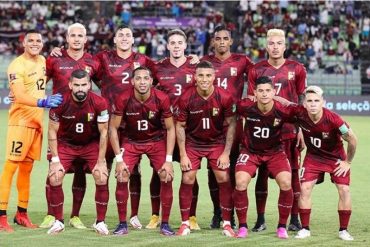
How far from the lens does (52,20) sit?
1394 inches

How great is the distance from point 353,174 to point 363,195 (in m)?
2.36

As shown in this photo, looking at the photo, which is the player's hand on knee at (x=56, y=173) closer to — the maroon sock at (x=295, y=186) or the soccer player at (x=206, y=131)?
the soccer player at (x=206, y=131)

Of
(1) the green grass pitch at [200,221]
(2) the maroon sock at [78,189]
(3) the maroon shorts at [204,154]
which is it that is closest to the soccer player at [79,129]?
(1) the green grass pitch at [200,221]

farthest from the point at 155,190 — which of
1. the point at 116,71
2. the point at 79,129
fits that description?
the point at 116,71

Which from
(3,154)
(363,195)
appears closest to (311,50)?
(3,154)

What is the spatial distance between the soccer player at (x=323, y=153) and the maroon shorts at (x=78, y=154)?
2.35 metres

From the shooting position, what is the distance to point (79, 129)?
1026cm

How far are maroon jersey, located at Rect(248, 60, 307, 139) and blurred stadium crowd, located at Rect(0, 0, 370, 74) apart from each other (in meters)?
21.0

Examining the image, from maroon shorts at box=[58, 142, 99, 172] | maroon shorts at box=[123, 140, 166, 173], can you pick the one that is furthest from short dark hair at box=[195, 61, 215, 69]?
maroon shorts at box=[58, 142, 99, 172]

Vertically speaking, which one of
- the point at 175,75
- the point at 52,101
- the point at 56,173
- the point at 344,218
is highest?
the point at 175,75

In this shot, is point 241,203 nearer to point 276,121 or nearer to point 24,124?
point 276,121

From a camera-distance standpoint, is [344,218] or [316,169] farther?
[316,169]

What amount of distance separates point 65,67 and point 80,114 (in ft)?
2.49

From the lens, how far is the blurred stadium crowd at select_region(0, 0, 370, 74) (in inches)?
1283
